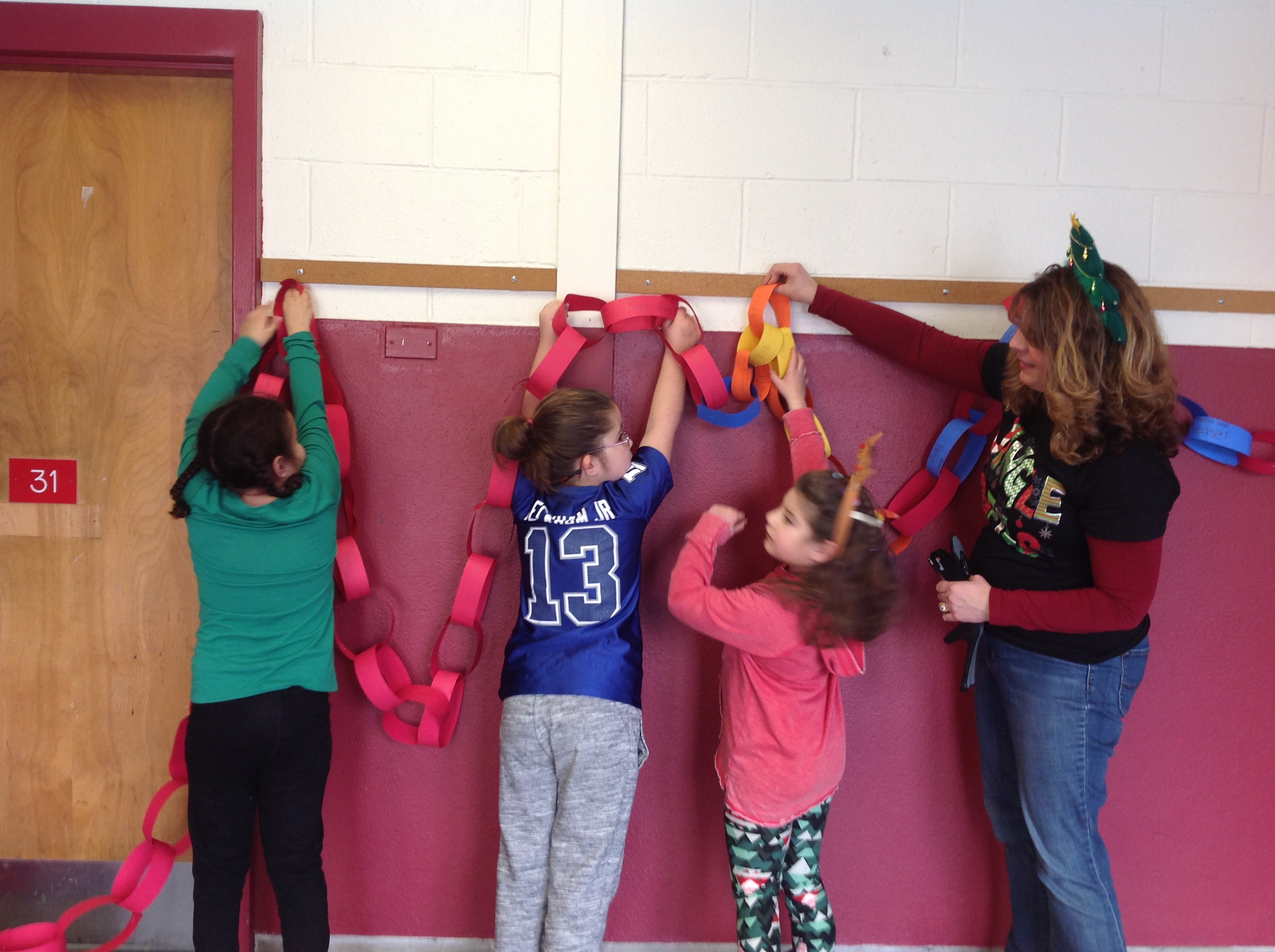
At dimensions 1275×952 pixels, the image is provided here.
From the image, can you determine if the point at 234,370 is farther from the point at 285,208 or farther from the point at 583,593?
the point at 583,593

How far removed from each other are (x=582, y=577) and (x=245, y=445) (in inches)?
27.3

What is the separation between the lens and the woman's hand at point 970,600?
1657 millimetres

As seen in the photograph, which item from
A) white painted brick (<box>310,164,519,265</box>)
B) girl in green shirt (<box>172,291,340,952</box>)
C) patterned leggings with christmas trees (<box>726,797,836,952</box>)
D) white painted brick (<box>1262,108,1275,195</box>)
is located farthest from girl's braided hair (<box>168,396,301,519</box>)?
white painted brick (<box>1262,108,1275,195</box>)

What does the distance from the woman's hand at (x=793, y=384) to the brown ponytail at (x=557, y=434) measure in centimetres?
42

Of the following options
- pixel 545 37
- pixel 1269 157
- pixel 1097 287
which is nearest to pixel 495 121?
pixel 545 37

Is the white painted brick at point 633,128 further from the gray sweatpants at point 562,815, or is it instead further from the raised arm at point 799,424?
the gray sweatpants at point 562,815

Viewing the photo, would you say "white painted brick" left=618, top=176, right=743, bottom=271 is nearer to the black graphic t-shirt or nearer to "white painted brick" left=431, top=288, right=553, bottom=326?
"white painted brick" left=431, top=288, right=553, bottom=326

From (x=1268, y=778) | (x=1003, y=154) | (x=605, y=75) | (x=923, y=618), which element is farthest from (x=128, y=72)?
(x=1268, y=778)

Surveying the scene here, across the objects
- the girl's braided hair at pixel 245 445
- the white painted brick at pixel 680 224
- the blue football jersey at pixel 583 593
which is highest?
the white painted brick at pixel 680 224

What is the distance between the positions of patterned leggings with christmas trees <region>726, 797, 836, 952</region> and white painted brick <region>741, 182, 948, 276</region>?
3.94 ft

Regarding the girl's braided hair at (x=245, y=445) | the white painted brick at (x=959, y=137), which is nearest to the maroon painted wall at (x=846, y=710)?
the girl's braided hair at (x=245, y=445)

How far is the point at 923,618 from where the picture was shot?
6.51ft

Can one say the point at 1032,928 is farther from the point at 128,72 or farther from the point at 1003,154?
the point at 128,72

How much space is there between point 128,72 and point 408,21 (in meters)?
0.69
